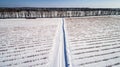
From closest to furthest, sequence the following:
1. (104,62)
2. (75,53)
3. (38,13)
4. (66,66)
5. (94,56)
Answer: (66,66)
(104,62)
(94,56)
(75,53)
(38,13)

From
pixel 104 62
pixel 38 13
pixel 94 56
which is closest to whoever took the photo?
pixel 104 62

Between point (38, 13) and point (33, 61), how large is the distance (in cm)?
1613

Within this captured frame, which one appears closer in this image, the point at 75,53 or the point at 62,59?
the point at 62,59

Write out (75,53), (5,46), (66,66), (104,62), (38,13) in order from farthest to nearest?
1. (38,13)
2. (5,46)
3. (75,53)
4. (104,62)
5. (66,66)

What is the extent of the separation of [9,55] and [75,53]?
204cm

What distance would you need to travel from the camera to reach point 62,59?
3770mm

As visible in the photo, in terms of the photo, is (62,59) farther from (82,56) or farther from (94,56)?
(94,56)

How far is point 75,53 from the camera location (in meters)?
4.29

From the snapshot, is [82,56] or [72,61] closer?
[72,61]

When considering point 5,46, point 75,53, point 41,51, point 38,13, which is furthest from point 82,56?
point 38,13

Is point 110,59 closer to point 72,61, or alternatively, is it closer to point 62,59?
point 72,61

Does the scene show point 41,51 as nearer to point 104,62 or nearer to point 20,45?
point 20,45

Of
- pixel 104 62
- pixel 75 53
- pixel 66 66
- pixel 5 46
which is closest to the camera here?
pixel 66 66

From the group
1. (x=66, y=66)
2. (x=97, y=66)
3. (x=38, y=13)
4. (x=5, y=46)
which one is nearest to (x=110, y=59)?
(x=97, y=66)
